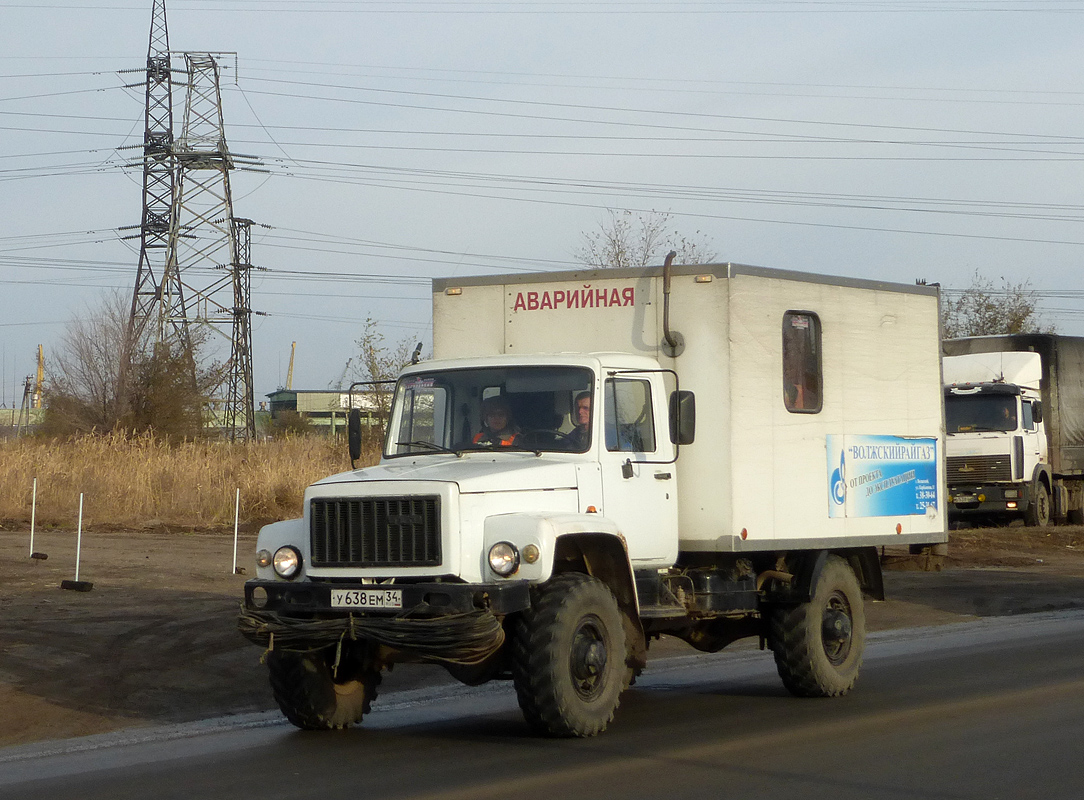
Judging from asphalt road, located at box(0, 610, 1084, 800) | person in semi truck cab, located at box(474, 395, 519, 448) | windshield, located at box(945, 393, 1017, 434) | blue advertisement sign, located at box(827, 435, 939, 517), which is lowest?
asphalt road, located at box(0, 610, 1084, 800)

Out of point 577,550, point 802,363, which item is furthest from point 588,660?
point 802,363

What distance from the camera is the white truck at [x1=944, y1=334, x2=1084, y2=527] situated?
31141mm

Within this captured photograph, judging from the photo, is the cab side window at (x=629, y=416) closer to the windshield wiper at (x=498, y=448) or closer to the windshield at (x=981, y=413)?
the windshield wiper at (x=498, y=448)

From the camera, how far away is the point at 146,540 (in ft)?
82.5

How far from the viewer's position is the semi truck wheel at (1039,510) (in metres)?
31.7

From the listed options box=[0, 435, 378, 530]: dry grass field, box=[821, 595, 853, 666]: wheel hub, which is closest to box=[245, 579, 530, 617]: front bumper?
box=[821, 595, 853, 666]: wheel hub

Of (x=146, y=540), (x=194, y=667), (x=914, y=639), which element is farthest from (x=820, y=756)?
(x=146, y=540)

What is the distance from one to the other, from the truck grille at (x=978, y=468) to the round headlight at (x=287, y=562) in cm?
2484

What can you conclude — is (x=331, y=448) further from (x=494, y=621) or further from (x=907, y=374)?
(x=494, y=621)

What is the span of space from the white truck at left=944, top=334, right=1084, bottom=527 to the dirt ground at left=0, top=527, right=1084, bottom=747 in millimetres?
4225

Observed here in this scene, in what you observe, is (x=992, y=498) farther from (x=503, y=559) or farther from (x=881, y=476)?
(x=503, y=559)

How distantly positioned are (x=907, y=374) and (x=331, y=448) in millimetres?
22628

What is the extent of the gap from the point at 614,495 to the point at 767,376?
5.96ft

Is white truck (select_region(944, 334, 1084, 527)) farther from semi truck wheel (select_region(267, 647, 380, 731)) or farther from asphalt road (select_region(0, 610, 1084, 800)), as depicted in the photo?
semi truck wheel (select_region(267, 647, 380, 731))
